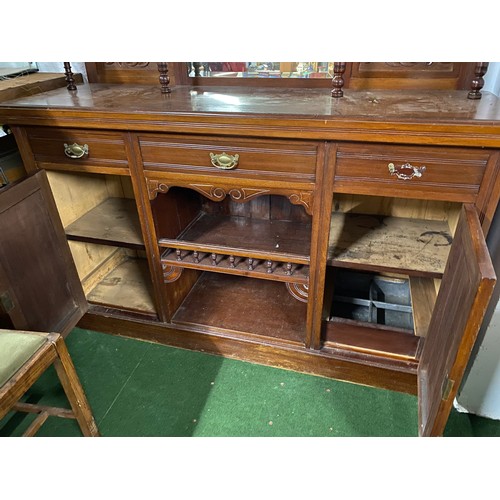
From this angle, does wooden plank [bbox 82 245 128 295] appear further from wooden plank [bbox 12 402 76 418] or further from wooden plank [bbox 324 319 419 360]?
wooden plank [bbox 324 319 419 360]

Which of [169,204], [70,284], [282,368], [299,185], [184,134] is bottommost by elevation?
[282,368]

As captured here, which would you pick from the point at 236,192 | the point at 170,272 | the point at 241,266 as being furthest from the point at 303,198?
the point at 170,272

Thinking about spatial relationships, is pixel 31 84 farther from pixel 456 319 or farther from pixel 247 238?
pixel 456 319

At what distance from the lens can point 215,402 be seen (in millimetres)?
1535

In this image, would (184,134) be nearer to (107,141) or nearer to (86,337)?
(107,141)

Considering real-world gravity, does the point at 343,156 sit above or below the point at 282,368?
above

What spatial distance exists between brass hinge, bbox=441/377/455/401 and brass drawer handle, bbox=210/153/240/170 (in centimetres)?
85

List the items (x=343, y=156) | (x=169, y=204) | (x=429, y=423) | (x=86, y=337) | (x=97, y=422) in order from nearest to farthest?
1. (x=429, y=423)
2. (x=343, y=156)
3. (x=97, y=422)
4. (x=169, y=204)
5. (x=86, y=337)

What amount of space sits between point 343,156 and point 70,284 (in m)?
1.22

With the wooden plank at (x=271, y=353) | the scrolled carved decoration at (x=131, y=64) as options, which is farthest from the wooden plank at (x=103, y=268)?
the scrolled carved decoration at (x=131, y=64)

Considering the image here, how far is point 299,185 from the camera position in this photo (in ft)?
4.08

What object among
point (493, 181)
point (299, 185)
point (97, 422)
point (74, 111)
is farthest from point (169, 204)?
point (493, 181)

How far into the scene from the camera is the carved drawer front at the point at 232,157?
1207mm

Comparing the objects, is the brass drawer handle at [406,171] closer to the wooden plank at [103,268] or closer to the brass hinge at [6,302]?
the brass hinge at [6,302]
